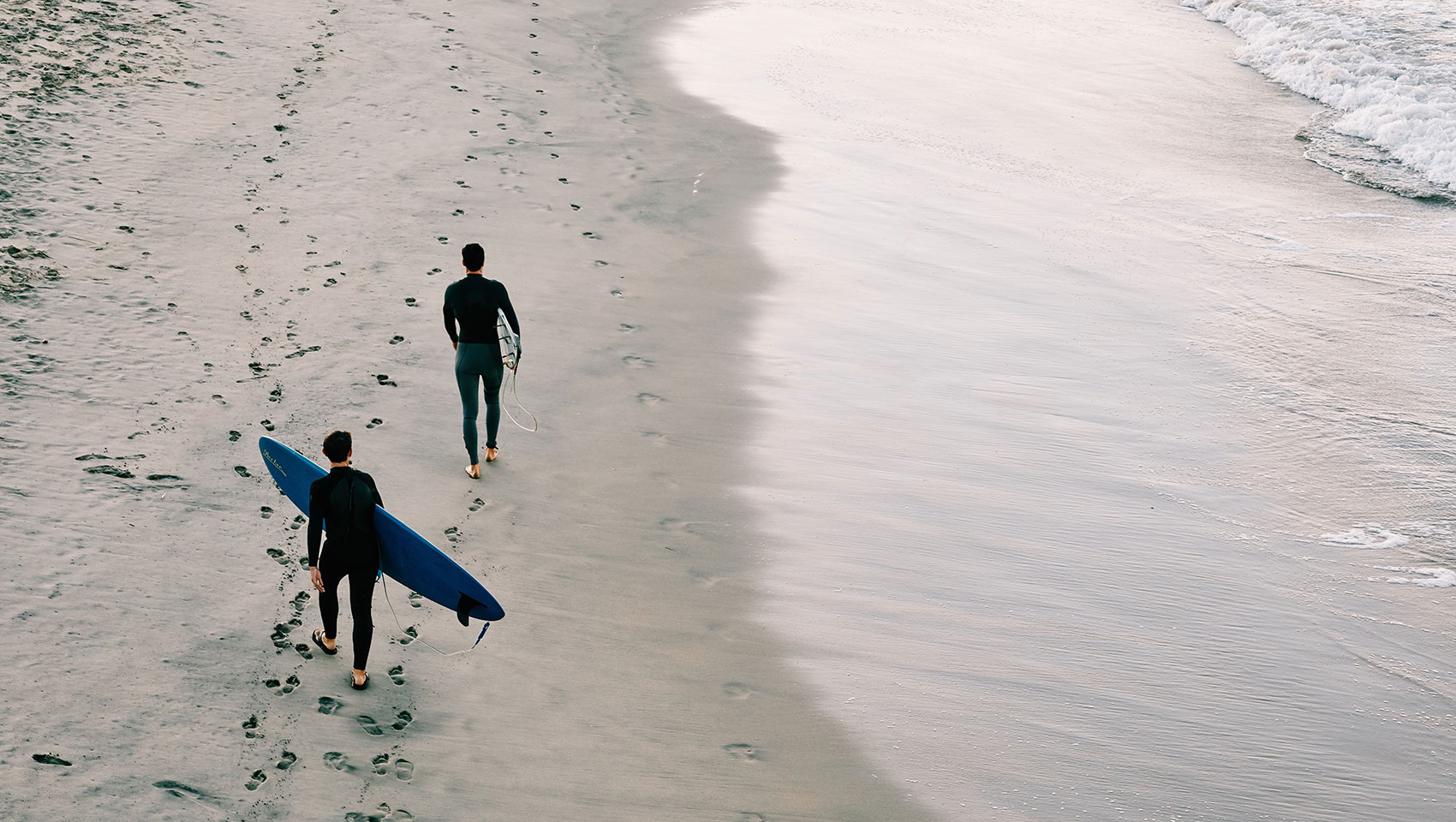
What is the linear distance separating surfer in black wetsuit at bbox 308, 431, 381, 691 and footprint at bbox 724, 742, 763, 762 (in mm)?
2140

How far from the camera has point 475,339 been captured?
801 centimetres

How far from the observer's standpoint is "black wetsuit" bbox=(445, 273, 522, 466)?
26.0 ft

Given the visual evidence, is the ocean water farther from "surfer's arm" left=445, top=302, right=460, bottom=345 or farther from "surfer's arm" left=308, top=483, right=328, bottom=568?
"surfer's arm" left=308, top=483, right=328, bottom=568

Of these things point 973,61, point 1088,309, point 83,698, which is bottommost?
point 83,698

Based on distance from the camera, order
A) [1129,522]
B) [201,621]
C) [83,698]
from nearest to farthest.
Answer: [83,698], [201,621], [1129,522]

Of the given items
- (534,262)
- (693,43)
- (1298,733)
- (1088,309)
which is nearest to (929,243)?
(1088,309)

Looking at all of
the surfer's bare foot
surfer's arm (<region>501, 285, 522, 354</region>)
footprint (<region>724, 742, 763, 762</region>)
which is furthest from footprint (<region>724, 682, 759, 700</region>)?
surfer's arm (<region>501, 285, 522, 354</region>)

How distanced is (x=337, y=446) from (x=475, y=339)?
7.58ft

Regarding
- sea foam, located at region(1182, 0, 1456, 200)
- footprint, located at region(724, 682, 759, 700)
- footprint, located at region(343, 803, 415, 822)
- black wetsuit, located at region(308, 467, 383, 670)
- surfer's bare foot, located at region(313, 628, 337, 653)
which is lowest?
footprint, located at region(343, 803, 415, 822)

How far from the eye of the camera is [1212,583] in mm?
7812

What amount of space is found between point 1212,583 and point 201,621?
22.6ft

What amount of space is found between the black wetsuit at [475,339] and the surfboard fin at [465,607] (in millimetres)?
2129

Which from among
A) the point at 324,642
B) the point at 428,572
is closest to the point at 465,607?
the point at 428,572

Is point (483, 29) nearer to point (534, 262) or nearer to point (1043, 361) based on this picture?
point (534, 262)
